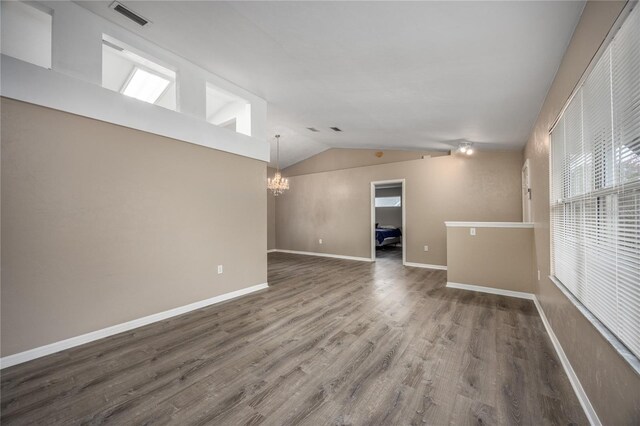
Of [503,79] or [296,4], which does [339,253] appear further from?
[296,4]

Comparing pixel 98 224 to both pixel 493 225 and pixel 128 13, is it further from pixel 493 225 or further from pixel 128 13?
pixel 493 225

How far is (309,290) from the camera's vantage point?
418cm

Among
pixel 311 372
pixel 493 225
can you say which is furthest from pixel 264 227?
pixel 493 225

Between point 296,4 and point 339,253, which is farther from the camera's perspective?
point 339,253

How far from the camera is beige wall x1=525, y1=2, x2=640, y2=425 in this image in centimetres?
115

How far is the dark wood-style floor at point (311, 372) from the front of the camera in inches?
61.7

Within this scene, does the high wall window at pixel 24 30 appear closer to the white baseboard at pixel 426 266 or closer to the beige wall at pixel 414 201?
the beige wall at pixel 414 201

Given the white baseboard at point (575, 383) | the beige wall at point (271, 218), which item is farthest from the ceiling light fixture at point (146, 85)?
the white baseboard at point (575, 383)

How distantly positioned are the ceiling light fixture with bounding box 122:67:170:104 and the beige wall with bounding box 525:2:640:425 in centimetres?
493

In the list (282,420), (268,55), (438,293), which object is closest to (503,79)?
(268,55)

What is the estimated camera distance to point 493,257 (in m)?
3.98

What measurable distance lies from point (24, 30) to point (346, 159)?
242 inches

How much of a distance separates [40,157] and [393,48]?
328cm

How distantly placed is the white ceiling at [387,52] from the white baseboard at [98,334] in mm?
3083
